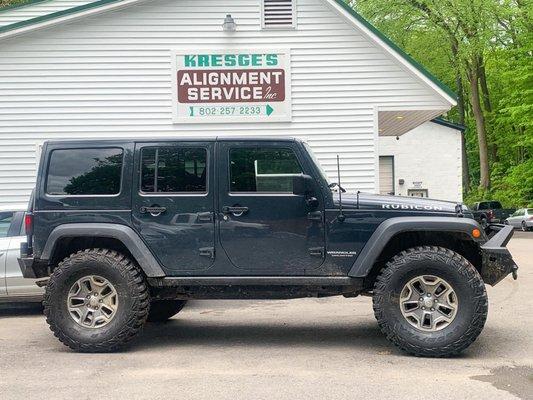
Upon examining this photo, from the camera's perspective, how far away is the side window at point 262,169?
6887mm

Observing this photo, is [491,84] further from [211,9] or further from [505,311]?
[505,311]

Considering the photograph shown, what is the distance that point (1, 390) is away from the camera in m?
5.60

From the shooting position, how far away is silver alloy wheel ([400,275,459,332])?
258 inches

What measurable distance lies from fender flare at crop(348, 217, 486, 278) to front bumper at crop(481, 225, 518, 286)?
0.44 feet

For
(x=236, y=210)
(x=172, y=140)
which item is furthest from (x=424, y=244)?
(x=172, y=140)

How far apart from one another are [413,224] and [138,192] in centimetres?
274

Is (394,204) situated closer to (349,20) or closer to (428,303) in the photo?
(428,303)

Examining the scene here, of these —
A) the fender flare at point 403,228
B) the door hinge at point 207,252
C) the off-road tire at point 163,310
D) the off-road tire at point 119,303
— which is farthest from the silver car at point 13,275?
the fender flare at point 403,228

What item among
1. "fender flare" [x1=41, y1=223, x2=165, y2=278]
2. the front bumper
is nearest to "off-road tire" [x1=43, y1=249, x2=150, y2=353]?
"fender flare" [x1=41, y1=223, x2=165, y2=278]

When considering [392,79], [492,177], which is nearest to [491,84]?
[492,177]

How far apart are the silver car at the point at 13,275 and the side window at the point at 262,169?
3.75 meters

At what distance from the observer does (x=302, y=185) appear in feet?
21.9

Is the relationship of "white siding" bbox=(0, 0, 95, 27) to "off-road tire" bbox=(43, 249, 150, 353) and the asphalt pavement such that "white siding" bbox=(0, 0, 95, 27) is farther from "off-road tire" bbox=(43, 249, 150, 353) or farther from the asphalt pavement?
"off-road tire" bbox=(43, 249, 150, 353)

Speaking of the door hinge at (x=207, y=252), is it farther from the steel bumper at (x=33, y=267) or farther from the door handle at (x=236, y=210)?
the steel bumper at (x=33, y=267)
